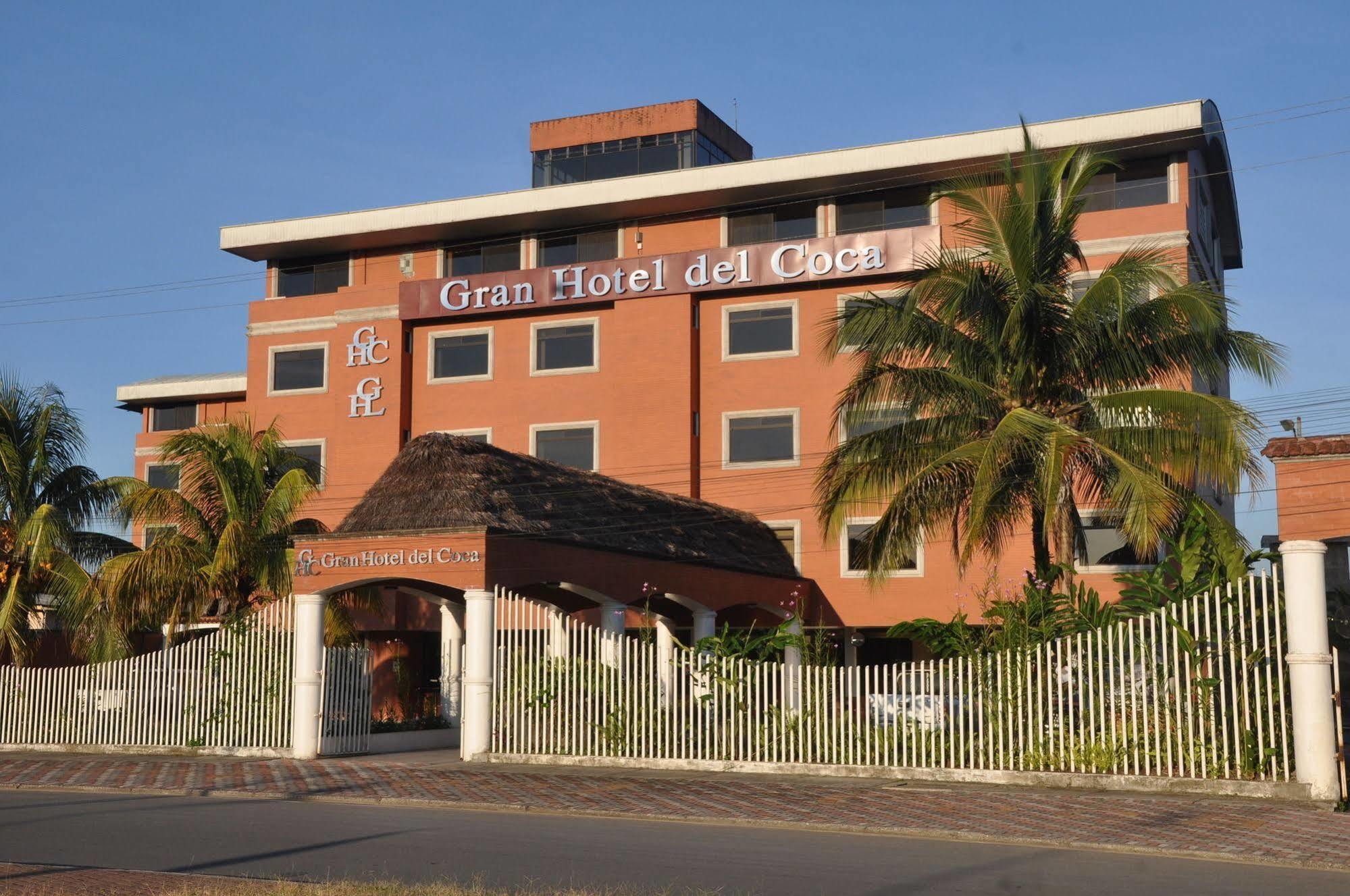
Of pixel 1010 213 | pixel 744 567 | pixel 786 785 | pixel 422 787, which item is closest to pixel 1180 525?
pixel 1010 213

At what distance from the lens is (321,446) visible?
3922 cm

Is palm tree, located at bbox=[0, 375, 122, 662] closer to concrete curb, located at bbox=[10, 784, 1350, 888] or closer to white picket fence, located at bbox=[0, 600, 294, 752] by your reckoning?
white picket fence, located at bbox=[0, 600, 294, 752]

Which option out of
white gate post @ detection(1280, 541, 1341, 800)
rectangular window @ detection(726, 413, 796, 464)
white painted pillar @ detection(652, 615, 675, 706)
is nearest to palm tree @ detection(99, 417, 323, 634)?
white painted pillar @ detection(652, 615, 675, 706)

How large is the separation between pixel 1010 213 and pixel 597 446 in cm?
1726

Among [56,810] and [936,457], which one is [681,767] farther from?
[56,810]

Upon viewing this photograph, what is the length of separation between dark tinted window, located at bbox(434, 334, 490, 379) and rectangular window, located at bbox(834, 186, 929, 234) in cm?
993

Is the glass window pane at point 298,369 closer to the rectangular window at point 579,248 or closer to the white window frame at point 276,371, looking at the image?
the white window frame at point 276,371

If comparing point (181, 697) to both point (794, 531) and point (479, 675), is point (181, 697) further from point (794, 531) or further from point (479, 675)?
point (794, 531)

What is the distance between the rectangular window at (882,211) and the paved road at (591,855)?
23.3 metres

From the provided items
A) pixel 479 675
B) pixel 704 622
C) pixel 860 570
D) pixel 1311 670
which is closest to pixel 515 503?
pixel 479 675

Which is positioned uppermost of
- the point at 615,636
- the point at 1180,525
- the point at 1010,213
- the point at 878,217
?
the point at 878,217

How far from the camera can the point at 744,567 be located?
98.3 feet

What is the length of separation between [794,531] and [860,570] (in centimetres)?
184

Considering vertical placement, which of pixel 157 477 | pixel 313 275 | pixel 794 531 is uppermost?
pixel 313 275
